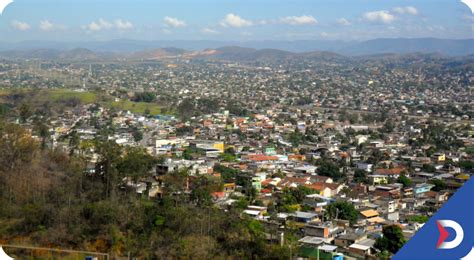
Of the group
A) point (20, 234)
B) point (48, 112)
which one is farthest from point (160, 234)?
point (48, 112)

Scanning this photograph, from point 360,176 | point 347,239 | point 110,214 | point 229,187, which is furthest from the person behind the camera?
point 360,176

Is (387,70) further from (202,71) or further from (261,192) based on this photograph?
(261,192)

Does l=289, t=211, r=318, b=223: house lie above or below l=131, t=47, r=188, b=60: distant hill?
below

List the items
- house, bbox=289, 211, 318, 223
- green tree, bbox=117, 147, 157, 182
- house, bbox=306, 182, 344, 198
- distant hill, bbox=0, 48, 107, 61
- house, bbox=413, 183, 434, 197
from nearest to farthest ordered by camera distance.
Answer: house, bbox=289, 211, 318, 223 < green tree, bbox=117, 147, 157, 182 < house, bbox=306, 182, 344, 198 < house, bbox=413, 183, 434, 197 < distant hill, bbox=0, 48, 107, 61

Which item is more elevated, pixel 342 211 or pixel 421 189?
pixel 342 211

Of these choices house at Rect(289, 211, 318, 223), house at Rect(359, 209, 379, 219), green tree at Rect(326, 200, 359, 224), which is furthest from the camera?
house at Rect(359, 209, 379, 219)

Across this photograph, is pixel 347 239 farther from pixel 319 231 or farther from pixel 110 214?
pixel 110 214

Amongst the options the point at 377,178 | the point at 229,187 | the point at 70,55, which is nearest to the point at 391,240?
the point at 229,187

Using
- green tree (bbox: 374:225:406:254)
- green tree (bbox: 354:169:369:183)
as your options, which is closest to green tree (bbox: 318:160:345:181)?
green tree (bbox: 354:169:369:183)

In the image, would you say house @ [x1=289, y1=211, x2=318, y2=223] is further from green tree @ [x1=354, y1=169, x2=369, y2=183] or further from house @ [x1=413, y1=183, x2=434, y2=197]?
green tree @ [x1=354, y1=169, x2=369, y2=183]
